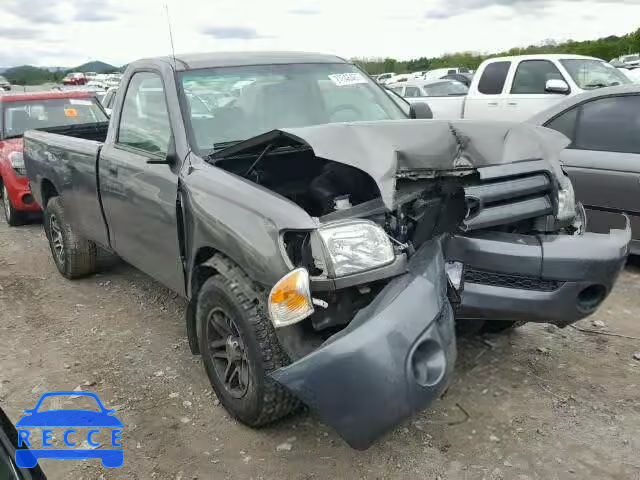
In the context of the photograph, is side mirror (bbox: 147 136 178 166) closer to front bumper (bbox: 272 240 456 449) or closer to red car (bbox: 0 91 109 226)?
front bumper (bbox: 272 240 456 449)

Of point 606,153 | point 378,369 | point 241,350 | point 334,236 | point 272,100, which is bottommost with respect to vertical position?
point 241,350

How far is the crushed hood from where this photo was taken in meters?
2.80

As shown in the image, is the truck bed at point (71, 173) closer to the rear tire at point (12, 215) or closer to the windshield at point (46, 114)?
the rear tire at point (12, 215)

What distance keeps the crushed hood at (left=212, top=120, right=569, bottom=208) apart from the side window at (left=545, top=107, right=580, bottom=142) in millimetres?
2342

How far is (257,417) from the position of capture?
3033 mm

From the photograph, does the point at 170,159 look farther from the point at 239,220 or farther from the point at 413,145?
the point at 413,145

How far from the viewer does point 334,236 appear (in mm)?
2588

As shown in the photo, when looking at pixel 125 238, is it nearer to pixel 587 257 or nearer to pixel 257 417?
pixel 257 417

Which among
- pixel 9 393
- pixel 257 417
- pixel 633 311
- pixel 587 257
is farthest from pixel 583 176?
pixel 9 393

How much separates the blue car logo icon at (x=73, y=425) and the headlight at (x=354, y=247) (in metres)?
1.51

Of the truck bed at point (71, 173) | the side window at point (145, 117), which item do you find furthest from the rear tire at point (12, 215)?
the side window at point (145, 117)

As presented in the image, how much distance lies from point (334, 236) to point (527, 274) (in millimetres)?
1008

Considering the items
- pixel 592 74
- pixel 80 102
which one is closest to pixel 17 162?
pixel 80 102

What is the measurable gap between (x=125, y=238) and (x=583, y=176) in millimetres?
3722
